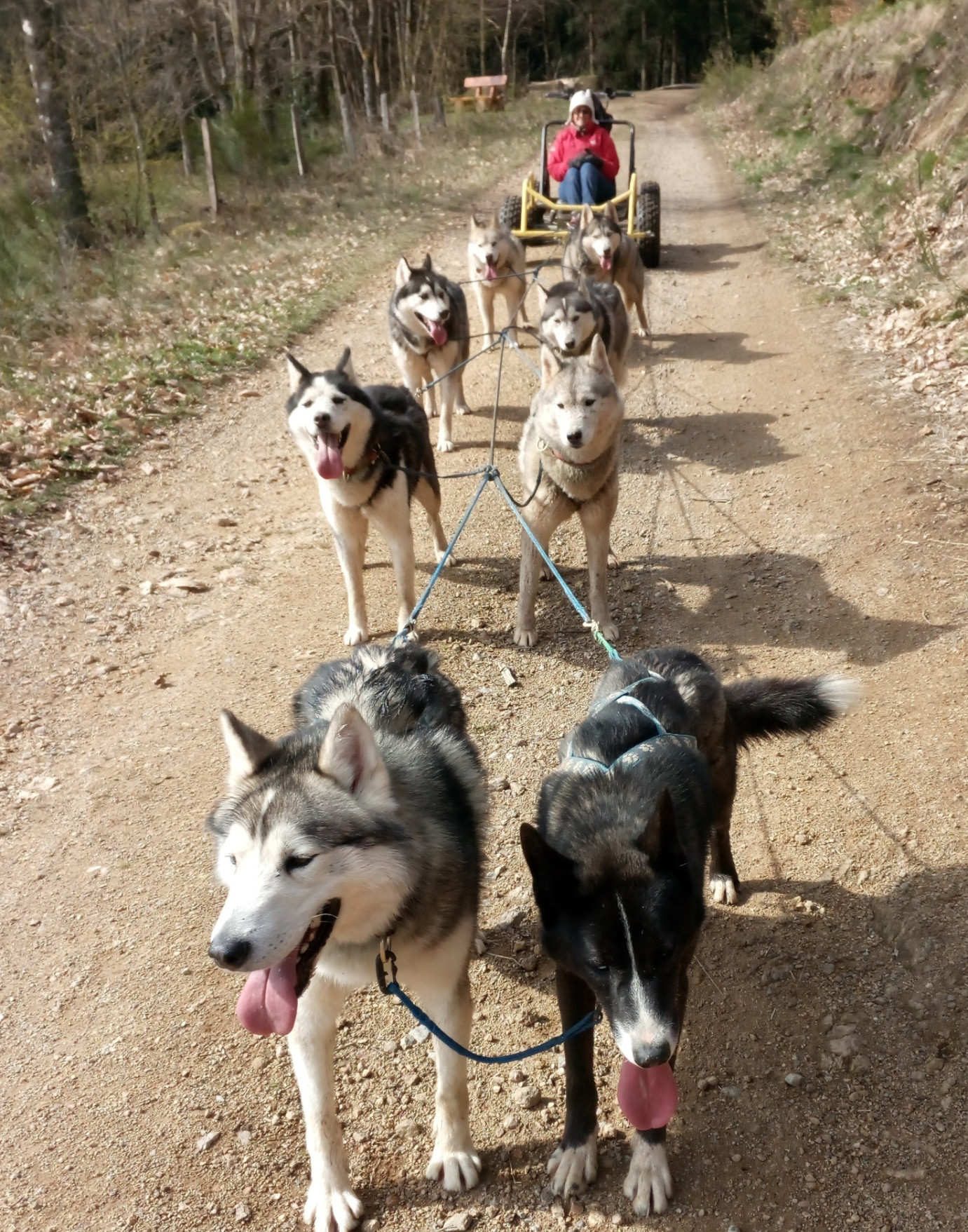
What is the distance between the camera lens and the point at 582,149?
11.0 m

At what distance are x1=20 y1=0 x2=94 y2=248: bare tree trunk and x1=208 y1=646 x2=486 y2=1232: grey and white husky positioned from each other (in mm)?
12886

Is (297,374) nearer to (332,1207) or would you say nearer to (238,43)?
(332,1207)

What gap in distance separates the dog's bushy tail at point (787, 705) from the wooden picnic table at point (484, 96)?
98.2ft

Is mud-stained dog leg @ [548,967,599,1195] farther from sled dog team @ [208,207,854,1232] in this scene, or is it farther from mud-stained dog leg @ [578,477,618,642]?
mud-stained dog leg @ [578,477,618,642]

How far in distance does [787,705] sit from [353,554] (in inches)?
107

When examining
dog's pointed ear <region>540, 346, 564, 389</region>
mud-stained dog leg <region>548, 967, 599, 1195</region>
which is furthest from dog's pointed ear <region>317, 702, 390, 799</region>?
dog's pointed ear <region>540, 346, 564, 389</region>

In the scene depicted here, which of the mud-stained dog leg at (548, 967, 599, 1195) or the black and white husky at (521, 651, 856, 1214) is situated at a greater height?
the black and white husky at (521, 651, 856, 1214)

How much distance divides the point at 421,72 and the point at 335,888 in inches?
1284

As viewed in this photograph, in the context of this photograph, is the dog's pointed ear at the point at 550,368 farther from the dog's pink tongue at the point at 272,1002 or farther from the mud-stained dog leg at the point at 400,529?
the dog's pink tongue at the point at 272,1002

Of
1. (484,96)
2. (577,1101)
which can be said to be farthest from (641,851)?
(484,96)

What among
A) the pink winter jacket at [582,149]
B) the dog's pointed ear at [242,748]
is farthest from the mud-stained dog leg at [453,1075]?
the pink winter jacket at [582,149]

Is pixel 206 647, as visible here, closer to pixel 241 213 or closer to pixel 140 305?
pixel 140 305

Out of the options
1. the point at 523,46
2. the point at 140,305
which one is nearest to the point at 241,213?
the point at 140,305

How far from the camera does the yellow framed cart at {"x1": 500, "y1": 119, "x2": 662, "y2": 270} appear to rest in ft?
36.3
